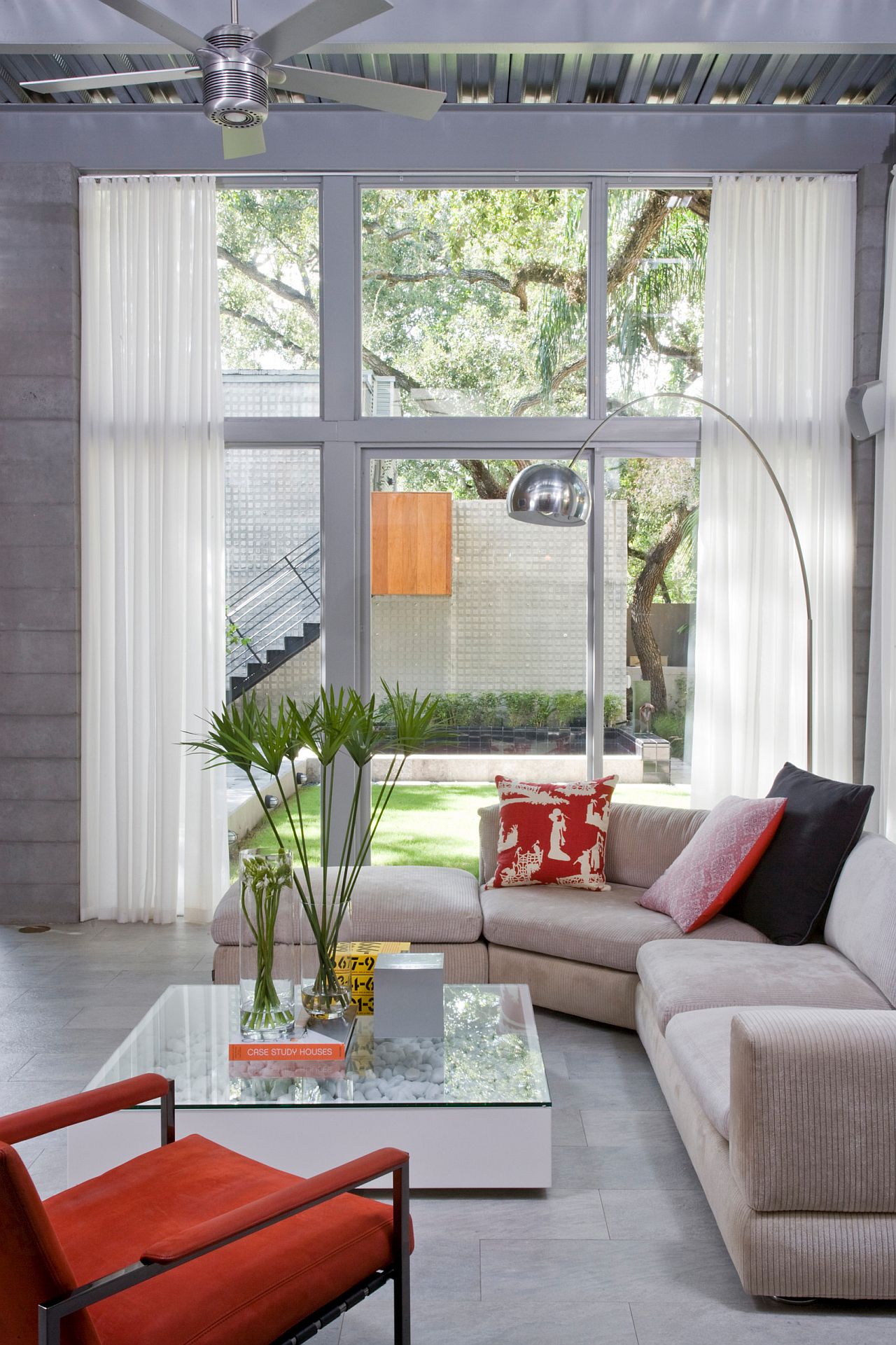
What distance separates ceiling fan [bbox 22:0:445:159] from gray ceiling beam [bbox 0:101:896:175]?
2.56m

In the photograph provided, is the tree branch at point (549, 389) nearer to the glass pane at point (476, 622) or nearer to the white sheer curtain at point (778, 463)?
the glass pane at point (476, 622)

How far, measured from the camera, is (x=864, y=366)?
540cm

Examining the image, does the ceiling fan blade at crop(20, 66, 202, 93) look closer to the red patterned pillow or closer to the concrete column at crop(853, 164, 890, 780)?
the red patterned pillow

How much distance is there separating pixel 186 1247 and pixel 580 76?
5.16 metres

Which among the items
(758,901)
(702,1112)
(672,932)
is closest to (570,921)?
(672,932)

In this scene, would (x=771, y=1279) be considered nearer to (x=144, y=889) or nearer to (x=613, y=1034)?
(x=613, y=1034)

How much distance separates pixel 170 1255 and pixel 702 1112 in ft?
4.87

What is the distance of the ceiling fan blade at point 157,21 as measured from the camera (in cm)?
271

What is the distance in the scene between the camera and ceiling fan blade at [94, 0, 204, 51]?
2709 millimetres

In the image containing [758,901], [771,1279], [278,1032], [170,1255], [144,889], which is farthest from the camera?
[144,889]

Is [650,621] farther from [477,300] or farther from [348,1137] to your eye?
[348,1137]

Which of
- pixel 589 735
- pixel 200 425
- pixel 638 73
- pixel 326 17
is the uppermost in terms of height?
pixel 638 73

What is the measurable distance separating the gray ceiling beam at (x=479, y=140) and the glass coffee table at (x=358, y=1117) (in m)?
4.39

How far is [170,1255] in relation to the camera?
1.55 metres
